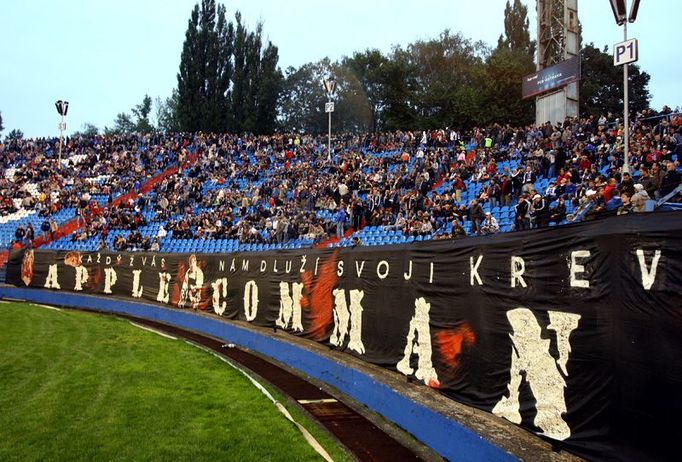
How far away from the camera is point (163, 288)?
18344mm

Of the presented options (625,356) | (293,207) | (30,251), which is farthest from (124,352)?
(30,251)

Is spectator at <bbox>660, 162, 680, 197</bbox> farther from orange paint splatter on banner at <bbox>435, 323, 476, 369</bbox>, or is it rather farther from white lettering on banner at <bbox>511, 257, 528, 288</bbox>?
white lettering on banner at <bbox>511, 257, 528, 288</bbox>

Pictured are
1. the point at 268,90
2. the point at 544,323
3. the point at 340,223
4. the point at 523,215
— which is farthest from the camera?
the point at 268,90

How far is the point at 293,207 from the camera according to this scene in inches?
968

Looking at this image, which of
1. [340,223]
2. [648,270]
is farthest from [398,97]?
[648,270]

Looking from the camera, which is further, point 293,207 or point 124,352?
point 293,207

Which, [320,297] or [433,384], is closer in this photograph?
[433,384]

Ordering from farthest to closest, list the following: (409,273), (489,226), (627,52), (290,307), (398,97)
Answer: (398,97) → (489,226) → (627,52) → (290,307) → (409,273)

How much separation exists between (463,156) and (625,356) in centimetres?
2030

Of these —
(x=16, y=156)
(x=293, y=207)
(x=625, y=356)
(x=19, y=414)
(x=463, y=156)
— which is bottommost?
(x=19, y=414)

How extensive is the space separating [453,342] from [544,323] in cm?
163

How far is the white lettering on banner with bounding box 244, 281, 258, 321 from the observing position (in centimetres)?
1345

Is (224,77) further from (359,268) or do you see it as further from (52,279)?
(359,268)

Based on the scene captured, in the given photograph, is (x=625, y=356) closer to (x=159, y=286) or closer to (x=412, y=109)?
(x=159, y=286)
